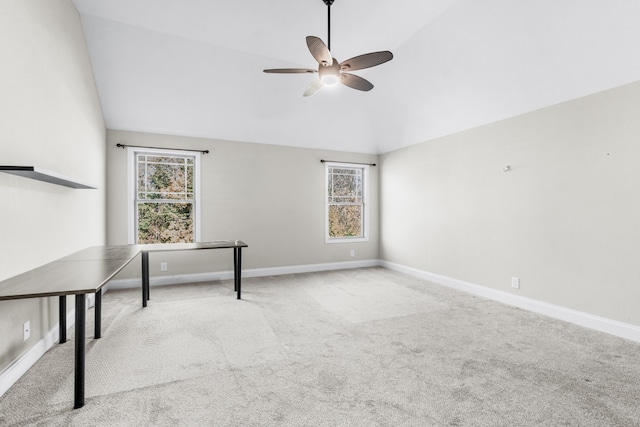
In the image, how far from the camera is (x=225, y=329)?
302 cm

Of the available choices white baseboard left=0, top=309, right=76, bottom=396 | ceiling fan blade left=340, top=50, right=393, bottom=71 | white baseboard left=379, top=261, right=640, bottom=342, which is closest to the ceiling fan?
ceiling fan blade left=340, top=50, right=393, bottom=71

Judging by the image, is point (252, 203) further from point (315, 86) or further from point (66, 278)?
point (66, 278)

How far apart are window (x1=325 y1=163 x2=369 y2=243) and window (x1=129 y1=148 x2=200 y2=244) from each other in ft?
8.24

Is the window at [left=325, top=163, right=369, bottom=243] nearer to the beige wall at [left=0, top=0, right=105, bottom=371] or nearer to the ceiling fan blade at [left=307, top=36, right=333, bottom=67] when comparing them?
the ceiling fan blade at [left=307, top=36, right=333, bottom=67]

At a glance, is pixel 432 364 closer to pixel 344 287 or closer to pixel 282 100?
pixel 344 287

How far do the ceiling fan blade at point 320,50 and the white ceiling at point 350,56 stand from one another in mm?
839

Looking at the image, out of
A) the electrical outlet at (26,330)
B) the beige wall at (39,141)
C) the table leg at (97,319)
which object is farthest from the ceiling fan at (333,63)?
the electrical outlet at (26,330)

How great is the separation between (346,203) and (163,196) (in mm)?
3414

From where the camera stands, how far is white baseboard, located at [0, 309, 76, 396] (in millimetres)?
1927

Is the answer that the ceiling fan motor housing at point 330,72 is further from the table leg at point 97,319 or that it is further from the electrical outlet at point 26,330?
the electrical outlet at point 26,330

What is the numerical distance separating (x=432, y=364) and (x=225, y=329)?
197 cm

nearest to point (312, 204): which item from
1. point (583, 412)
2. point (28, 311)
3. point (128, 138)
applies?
point (128, 138)

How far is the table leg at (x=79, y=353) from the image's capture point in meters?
1.70

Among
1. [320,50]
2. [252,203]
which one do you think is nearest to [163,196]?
[252,203]
